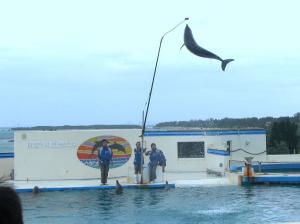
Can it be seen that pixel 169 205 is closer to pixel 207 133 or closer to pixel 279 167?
pixel 279 167

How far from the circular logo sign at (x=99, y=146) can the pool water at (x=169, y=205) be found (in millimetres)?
2872

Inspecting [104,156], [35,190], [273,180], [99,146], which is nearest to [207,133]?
[99,146]

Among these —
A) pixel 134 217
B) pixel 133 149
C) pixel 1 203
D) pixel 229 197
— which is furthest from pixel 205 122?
pixel 1 203

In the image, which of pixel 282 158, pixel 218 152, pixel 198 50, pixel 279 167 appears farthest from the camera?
pixel 282 158

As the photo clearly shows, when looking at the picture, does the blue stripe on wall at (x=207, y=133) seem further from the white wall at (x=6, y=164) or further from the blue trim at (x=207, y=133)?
the white wall at (x=6, y=164)

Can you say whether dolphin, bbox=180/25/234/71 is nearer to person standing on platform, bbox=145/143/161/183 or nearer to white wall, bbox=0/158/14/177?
person standing on platform, bbox=145/143/161/183

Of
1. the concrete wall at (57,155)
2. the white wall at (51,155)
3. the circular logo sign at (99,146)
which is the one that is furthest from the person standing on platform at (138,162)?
the white wall at (51,155)

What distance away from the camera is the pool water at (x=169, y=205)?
1068 cm

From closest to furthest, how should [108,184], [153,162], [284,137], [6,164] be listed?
[108,184]
[153,162]
[6,164]
[284,137]

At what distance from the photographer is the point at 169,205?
12.4 meters

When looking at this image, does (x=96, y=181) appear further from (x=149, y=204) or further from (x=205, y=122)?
(x=205, y=122)

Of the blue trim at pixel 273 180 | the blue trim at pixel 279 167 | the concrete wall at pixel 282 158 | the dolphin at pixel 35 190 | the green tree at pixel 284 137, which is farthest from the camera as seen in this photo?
the green tree at pixel 284 137

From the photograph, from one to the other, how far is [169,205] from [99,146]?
20.7ft

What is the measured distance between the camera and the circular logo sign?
18156 mm
